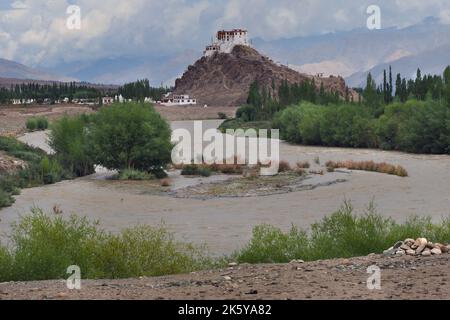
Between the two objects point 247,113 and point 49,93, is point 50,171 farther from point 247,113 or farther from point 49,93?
point 49,93

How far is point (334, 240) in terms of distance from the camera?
18000 mm

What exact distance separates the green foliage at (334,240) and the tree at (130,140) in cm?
3038

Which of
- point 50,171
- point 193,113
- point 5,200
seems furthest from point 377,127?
point 193,113

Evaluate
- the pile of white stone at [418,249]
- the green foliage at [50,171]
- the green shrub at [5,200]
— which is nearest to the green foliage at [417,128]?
the green foliage at [50,171]

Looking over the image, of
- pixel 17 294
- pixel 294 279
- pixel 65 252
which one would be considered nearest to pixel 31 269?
pixel 65 252

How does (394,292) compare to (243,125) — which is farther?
(243,125)

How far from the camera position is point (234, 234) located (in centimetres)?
2588

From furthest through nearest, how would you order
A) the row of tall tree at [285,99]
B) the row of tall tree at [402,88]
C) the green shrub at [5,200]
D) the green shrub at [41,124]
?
the row of tall tree at [285,99], the green shrub at [41,124], the row of tall tree at [402,88], the green shrub at [5,200]

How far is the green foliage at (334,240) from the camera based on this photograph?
1673 centimetres

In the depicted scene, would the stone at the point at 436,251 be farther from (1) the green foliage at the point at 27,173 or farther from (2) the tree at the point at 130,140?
(2) the tree at the point at 130,140

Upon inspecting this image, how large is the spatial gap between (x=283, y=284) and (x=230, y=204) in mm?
24042

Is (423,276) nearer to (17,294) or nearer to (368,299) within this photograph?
(368,299)

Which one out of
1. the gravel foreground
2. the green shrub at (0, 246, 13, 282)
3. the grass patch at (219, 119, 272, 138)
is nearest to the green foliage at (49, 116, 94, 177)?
the green shrub at (0, 246, 13, 282)
